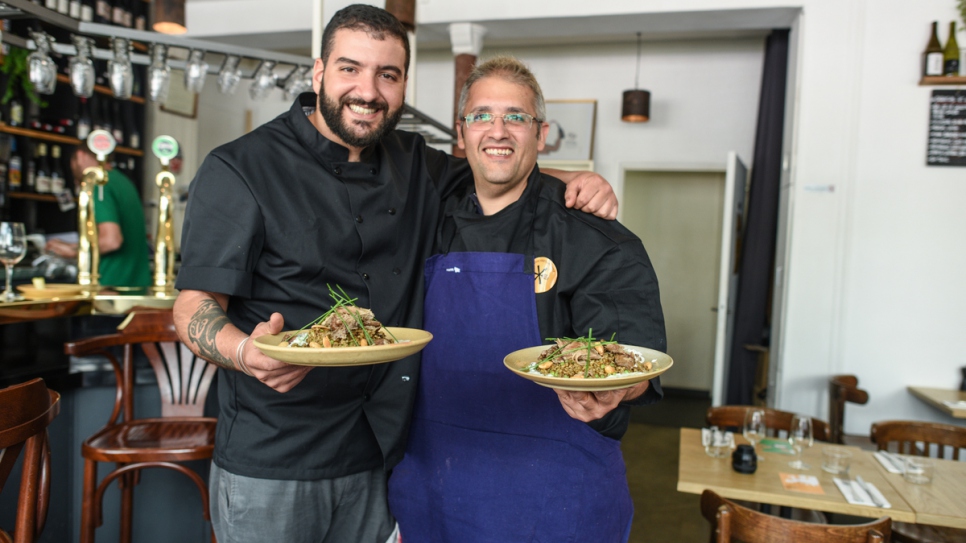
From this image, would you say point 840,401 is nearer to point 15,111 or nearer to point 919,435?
point 919,435

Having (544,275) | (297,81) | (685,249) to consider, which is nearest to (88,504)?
(544,275)

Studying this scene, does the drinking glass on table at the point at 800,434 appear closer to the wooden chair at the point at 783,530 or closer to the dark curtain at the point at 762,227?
the wooden chair at the point at 783,530

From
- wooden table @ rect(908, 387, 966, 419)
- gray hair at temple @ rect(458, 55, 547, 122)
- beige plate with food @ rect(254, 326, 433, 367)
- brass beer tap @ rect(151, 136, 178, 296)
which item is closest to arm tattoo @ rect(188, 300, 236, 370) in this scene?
beige plate with food @ rect(254, 326, 433, 367)

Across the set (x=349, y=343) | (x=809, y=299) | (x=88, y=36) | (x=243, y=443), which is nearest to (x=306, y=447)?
(x=243, y=443)

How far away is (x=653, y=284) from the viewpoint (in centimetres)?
154

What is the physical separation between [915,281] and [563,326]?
3841 millimetres

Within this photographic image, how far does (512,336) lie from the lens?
1.66 m

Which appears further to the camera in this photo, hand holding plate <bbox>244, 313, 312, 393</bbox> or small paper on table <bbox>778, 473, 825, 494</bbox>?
small paper on table <bbox>778, 473, 825, 494</bbox>

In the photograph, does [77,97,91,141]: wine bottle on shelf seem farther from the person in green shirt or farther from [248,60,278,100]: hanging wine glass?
[248,60,278,100]: hanging wine glass

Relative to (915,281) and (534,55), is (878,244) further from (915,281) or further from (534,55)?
(534,55)

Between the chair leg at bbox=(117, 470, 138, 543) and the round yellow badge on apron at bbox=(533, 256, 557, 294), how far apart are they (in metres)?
1.69

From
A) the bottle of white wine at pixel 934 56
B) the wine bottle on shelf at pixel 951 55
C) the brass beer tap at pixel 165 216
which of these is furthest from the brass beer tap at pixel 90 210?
the wine bottle on shelf at pixel 951 55

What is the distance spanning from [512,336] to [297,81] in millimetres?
2335

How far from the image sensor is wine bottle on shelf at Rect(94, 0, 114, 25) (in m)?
5.50
